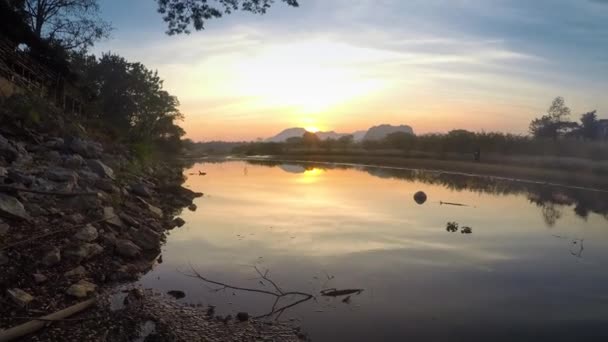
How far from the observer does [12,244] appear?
6.59 meters

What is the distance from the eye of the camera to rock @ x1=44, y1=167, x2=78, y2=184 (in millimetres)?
10211

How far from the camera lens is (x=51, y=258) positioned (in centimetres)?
688

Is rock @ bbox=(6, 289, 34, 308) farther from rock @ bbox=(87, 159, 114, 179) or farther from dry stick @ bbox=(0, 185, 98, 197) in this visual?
rock @ bbox=(87, 159, 114, 179)

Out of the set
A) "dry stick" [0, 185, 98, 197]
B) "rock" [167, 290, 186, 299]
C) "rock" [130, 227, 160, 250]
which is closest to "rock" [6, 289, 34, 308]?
"rock" [167, 290, 186, 299]

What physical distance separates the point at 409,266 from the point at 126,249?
6959 mm

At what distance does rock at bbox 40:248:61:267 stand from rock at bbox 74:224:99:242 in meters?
1.04

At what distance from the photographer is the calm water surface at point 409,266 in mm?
6793

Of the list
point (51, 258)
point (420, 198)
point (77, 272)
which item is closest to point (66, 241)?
point (51, 258)

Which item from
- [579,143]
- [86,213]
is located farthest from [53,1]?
[579,143]

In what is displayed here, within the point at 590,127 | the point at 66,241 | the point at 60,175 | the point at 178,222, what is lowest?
the point at 178,222

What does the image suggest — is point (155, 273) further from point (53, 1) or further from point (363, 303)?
point (53, 1)

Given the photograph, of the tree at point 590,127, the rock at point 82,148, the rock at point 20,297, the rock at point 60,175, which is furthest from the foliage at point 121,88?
the tree at point 590,127

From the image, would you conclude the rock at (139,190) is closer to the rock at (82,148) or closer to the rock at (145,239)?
the rock at (82,148)

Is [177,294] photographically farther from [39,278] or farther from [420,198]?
[420,198]
